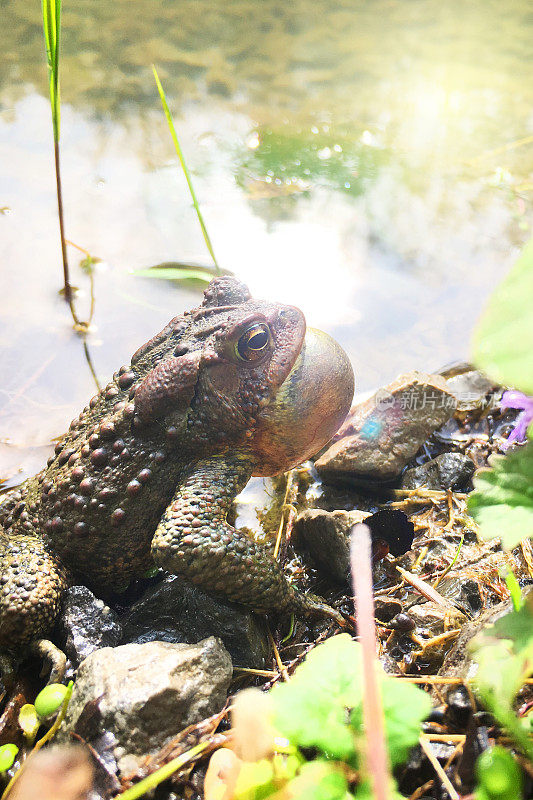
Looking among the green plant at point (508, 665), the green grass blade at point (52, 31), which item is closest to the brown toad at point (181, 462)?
the green plant at point (508, 665)

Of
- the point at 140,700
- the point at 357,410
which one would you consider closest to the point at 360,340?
the point at 357,410

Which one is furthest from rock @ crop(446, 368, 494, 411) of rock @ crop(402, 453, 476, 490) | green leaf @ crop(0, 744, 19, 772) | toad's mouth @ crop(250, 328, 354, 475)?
green leaf @ crop(0, 744, 19, 772)

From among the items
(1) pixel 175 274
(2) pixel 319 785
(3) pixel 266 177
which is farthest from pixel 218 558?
(3) pixel 266 177

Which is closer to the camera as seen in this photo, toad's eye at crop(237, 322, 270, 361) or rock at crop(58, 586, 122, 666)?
rock at crop(58, 586, 122, 666)

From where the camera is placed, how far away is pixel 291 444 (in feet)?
9.97

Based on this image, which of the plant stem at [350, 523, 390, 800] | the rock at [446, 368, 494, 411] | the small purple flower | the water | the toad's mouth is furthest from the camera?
the water

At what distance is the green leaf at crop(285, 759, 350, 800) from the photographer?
4.26 ft

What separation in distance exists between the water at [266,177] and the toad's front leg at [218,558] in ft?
5.61

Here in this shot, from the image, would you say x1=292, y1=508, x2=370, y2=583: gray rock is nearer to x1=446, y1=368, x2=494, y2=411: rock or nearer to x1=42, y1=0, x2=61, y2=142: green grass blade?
x1=446, y1=368, x2=494, y2=411: rock

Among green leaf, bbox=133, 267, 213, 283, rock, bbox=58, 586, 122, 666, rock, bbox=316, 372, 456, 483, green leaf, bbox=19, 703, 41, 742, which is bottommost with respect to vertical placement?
green leaf, bbox=19, 703, 41, 742

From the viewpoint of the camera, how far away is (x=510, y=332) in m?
1.14

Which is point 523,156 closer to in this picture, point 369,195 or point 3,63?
point 369,195

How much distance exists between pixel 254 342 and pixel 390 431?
1140 millimetres

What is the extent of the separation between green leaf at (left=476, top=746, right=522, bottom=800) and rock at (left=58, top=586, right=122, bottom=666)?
1661 millimetres
